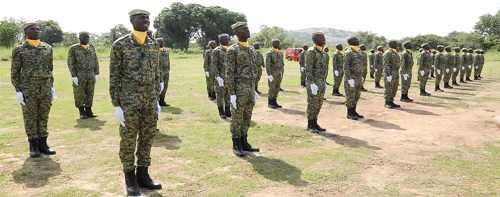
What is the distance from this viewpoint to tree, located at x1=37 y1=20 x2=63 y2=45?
61.2 meters

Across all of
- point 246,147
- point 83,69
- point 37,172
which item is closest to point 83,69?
point 83,69

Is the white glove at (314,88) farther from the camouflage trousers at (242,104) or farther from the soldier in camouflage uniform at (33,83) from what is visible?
the soldier in camouflage uniform at (33,83)

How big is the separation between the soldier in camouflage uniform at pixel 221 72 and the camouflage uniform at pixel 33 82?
375 centimetres

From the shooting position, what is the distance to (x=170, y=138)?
7.06 meters

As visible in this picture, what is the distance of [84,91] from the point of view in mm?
8758

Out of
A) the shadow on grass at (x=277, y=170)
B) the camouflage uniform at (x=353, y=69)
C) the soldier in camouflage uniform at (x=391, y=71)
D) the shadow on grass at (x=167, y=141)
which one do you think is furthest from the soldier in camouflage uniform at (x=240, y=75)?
the soldier in camouflage uniform at (x=391, y=71)

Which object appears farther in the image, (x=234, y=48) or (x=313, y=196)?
(x=234, y=48)

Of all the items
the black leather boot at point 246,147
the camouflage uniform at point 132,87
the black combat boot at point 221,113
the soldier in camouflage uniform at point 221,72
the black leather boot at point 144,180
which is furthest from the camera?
the black combat boot at point 221,113

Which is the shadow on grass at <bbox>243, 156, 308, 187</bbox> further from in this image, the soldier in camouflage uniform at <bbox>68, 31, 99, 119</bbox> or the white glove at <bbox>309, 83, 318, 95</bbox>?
the soldier in camouflage uniform at <bbox>68, 31, 99, 119</bbox>

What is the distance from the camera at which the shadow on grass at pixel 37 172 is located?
4.73 metres

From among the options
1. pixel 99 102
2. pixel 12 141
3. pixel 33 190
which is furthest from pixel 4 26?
pixel 33 190

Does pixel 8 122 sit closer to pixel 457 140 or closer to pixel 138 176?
pixel 138 176

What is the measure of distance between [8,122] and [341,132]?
731 centimetres

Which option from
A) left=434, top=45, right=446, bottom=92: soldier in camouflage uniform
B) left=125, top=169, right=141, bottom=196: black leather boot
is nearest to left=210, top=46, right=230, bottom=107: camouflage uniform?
left=125, top=169, right=141, bottom=196: black leather boot
